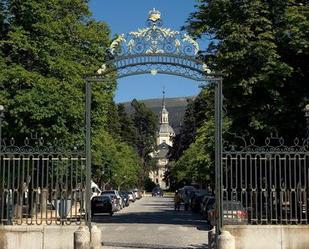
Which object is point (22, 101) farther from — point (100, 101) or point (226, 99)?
point (226, 99)

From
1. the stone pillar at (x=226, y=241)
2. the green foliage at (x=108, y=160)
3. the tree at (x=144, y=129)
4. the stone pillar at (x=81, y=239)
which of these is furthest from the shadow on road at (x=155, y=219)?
the tree at (x=144, y=129)

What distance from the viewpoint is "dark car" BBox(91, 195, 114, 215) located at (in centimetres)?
4212

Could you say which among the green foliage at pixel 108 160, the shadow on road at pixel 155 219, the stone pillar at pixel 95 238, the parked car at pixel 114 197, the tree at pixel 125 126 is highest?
the tree at pixel 125 126

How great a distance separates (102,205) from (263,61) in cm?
1959

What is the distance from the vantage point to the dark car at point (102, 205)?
138 ft

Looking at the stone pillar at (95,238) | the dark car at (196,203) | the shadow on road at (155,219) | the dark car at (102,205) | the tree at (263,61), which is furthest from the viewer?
the dark car at (196,203)

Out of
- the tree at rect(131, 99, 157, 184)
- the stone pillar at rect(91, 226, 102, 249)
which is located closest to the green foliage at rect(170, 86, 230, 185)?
the stone pillar at rect(91, 226, 102, 249)

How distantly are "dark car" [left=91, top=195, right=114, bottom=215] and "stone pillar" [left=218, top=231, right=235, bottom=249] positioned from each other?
86.6ft

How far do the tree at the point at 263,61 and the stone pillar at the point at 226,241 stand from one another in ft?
36.3

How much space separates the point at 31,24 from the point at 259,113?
11.6m

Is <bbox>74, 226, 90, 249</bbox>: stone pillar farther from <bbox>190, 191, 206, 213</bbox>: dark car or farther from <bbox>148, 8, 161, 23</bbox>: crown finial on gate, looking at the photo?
<bbox>190, 191, 206, 213</bbox>: dark car

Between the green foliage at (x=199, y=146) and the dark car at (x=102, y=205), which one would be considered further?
the dark car at (x=102, y=205)

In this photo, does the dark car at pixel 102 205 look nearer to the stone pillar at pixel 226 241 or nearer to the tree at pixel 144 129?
the stone pillar at pixel 226 241

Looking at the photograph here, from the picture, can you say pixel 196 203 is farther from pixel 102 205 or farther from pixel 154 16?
pixel 154 16
